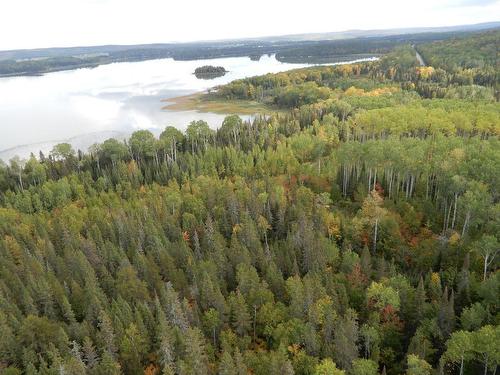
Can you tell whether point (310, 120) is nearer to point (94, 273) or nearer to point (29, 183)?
point (29, 183)

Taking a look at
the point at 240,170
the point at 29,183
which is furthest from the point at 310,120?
the point at 29,183

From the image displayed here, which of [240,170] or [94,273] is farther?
[240,170]

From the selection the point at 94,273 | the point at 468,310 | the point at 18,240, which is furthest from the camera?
the point at 18,240

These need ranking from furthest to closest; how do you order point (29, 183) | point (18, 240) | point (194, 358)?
1. point (29, 183)
2. point (18, 240)
3. point (194, 358)

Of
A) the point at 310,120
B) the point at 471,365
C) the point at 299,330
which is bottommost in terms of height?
the point at 471,365

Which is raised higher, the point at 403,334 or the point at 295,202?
the point at 295,202

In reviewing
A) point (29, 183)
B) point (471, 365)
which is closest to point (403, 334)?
point (471, 365)
